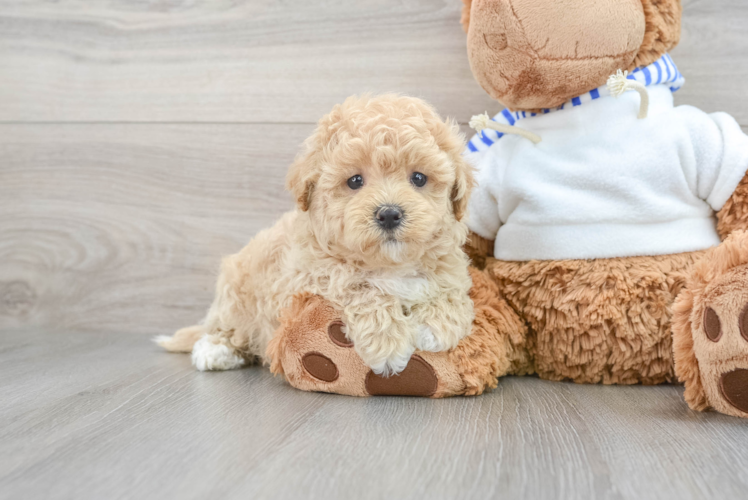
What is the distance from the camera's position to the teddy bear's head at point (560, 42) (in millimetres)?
972

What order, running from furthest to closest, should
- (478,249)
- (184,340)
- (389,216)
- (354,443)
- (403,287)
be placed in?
(184,340)
(478,249)
(403,287)
(389,216)
(354,443)

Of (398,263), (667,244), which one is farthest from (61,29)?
(667,244)

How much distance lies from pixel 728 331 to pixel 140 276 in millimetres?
1368

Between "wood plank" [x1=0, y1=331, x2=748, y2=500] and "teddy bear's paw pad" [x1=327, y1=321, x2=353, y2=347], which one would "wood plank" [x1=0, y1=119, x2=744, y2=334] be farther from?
"teddy bear's paw pad" [x1=327, y1=321, x2=353, y2=347]

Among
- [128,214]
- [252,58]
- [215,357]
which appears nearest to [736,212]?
[215,357]

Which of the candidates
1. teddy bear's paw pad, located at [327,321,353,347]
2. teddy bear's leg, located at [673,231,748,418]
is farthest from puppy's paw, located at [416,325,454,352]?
teddy bear's leg, located at [673,231,748,418]

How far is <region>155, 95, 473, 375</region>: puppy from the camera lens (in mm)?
894

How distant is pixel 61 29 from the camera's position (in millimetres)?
1574

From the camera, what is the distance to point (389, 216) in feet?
2.86

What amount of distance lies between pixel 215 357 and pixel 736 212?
3.34 feet

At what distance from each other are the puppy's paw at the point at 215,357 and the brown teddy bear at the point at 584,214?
0.79 ft

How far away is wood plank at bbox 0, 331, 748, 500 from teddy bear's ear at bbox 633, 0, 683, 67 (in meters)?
0.60

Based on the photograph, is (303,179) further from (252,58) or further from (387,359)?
(252,58)

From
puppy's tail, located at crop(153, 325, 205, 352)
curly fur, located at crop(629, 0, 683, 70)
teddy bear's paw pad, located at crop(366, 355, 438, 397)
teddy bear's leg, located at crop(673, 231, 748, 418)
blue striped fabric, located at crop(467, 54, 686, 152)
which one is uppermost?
curly fur, located at crop(629, 0, 683, 70)
